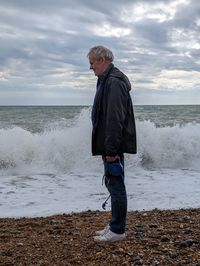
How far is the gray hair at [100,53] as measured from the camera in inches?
157

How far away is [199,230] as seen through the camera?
472cm

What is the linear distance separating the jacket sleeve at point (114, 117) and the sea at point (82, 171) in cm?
293

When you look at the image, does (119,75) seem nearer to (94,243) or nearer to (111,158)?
(111,158)

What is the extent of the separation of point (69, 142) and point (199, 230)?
872 cm

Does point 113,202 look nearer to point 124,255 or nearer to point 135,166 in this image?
point 124,255

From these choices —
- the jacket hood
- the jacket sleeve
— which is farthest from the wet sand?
the jacket hood

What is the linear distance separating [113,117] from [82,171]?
726 centimetres

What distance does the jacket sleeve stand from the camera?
3.77m

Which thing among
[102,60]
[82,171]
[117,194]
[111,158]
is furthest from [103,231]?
[82,171]

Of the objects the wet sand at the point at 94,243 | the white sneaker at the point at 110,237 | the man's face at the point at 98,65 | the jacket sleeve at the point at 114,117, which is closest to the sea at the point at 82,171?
the wet sand at the point at 94,243

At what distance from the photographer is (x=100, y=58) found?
3977 mm

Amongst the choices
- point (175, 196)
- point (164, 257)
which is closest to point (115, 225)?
point (164, 257)

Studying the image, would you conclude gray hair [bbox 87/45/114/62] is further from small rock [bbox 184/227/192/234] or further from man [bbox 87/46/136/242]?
small rock [bbox 184/227/192/234]

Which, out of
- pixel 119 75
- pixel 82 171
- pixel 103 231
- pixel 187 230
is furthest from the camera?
pixel 82 171
